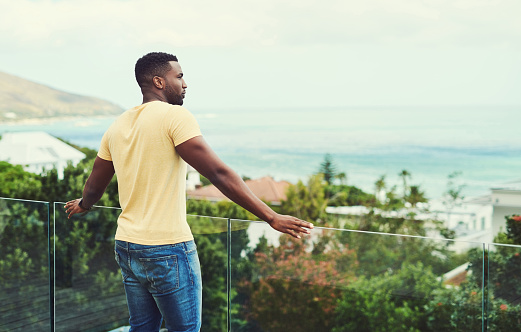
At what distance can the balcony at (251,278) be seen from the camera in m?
3.11

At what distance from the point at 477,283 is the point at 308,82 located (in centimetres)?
A: 3691

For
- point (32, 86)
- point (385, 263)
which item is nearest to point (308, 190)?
point (385, 263)

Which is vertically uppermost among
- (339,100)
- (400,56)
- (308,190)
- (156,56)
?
(400,56)

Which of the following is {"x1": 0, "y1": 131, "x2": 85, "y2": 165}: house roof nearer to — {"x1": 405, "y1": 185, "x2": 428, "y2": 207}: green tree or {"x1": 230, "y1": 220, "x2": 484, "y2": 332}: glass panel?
{"x1": 405, "y1": 185, "x2": 428, "y2": 207}: green tree

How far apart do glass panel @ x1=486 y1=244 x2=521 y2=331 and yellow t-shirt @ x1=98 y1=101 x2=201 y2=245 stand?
1551 mm

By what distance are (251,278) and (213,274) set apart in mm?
203

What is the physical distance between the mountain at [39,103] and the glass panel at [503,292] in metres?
33.6

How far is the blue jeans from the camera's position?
5.72ft

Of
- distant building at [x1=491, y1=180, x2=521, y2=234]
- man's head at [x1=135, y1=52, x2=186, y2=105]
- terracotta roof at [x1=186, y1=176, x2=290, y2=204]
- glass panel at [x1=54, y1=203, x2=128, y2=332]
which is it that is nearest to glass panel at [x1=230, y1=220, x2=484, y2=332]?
glass panel at [x1=54, y1=203, x2=128, y2=332]

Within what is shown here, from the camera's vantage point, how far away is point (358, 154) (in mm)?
35750

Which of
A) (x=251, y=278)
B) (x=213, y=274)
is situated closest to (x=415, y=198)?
(x=251, y=278)

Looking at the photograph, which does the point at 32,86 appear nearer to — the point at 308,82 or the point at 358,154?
the point at 308,82

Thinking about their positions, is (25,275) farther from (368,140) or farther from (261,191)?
(368,140)

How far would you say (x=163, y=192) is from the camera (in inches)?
67.7
